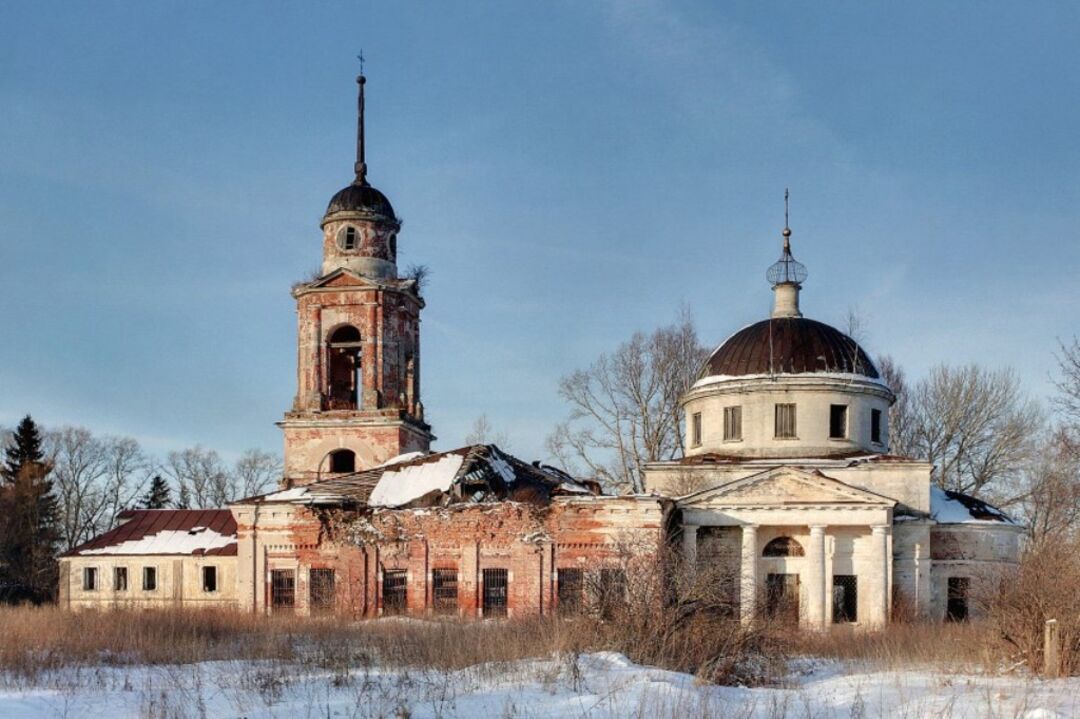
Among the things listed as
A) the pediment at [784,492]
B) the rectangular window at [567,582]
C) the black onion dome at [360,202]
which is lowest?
the rectangular window at [567,582]

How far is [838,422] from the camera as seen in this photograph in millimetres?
32094

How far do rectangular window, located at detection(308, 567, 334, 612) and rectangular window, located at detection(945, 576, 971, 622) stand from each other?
45.9 feet

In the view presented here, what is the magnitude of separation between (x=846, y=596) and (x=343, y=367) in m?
13.9

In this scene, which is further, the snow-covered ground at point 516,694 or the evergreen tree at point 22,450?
the evergreen tree at point 22,450

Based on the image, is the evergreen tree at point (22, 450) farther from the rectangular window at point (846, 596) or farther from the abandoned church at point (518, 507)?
Result: the rectangular window at point (846, 596)

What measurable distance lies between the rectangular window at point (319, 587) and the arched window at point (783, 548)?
385 inches

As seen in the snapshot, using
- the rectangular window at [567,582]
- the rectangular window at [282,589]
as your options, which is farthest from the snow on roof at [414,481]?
the rectangular window at [567,582]

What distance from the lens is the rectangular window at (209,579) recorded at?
3400cm

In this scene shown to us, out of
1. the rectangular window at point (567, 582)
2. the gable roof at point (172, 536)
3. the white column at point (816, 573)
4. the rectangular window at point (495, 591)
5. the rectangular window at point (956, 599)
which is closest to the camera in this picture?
the rectangular window at point (567, 582)

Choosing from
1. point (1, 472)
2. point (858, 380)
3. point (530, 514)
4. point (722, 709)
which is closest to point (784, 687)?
point (722, 709)

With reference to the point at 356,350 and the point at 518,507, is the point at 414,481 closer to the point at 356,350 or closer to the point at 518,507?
the point at 518,507

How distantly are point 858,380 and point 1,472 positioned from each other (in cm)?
3011

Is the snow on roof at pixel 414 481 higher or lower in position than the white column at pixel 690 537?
higher

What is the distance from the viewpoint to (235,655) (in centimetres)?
1639
